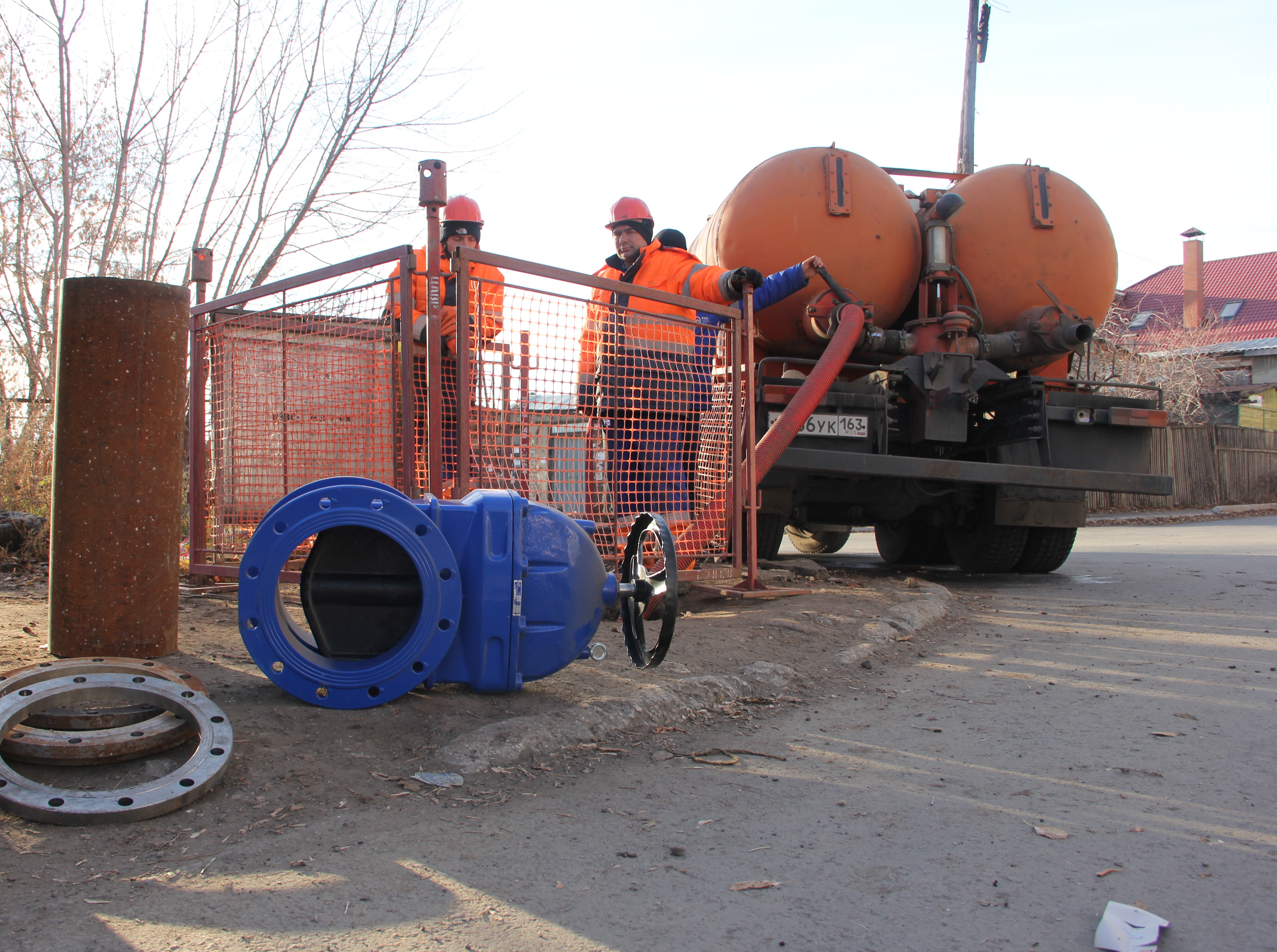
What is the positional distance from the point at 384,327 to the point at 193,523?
163 cm

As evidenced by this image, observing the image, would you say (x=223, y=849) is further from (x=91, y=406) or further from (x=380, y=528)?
(x=91, y=406)

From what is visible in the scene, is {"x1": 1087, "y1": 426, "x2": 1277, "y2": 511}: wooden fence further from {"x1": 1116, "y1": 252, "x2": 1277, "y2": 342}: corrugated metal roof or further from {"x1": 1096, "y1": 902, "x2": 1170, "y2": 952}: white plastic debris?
{"x1": 1096, "y1": 902, "x2": 1170, "y2": 952}: white plastic debris

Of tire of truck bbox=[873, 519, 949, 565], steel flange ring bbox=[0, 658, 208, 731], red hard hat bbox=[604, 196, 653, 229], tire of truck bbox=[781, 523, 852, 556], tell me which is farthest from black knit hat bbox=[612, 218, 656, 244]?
tire of truck bbox=[781, 523, 852, 556]

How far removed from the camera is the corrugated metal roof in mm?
39906

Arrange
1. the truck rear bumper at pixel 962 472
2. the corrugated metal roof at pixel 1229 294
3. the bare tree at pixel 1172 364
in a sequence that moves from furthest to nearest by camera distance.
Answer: the corrugated metal roof at pixel 1229 294
the bare tree at pixel 1172 364
the truck rear bumper at pixel 962 472

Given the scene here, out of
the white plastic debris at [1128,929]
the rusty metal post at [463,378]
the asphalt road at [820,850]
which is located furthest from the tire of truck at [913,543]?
the white plastic debris at [1128,929]

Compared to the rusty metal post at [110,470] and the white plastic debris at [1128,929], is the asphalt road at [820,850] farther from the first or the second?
the rusty metal post at [110,470]

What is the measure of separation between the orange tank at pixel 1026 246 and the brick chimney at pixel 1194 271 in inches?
1588

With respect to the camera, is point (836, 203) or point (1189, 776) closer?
point (1189, 776)

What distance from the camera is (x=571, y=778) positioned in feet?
8.13

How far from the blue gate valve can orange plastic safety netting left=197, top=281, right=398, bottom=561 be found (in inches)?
67.6

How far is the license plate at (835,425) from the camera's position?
6191 millimetres

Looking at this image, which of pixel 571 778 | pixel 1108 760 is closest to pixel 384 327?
pixel 571 778

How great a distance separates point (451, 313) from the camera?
471cm
